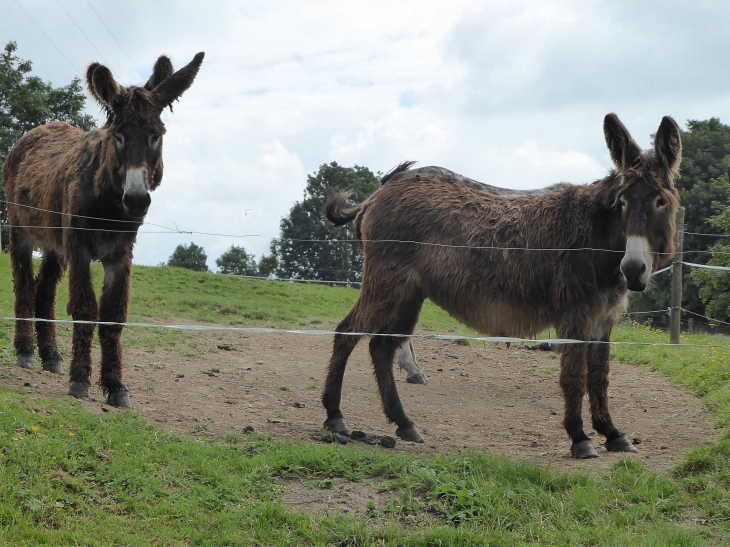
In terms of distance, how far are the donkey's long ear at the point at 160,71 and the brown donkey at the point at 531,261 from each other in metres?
2.12

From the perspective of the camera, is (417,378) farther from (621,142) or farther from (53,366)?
(621,142)

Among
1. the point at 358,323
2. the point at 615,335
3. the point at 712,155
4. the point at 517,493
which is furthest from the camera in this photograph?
the point at 712,155

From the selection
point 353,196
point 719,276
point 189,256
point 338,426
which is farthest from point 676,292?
point 189,256

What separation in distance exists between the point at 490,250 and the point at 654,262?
3.97 ft

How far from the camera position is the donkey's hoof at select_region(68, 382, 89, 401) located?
604 cm

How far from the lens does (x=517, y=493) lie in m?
4.57

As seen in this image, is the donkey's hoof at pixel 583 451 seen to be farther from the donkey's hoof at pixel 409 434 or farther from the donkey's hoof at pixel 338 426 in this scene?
the donkey's hoof at pixel 338 426

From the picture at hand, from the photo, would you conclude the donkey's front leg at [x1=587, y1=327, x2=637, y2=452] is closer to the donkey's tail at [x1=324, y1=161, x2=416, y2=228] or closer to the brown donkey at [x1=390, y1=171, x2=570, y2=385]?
the donkey's tail at [x1=324, y1=161, x2=416, y2=228]

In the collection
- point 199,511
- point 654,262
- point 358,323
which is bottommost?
point 199,511

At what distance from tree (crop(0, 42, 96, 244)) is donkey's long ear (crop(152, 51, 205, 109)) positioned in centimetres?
1947

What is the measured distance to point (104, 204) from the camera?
6.09 metres

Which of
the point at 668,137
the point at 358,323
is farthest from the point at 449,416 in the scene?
the point at 668,137

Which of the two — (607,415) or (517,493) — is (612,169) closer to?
(607,415)

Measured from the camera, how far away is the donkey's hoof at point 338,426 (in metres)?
6.17
